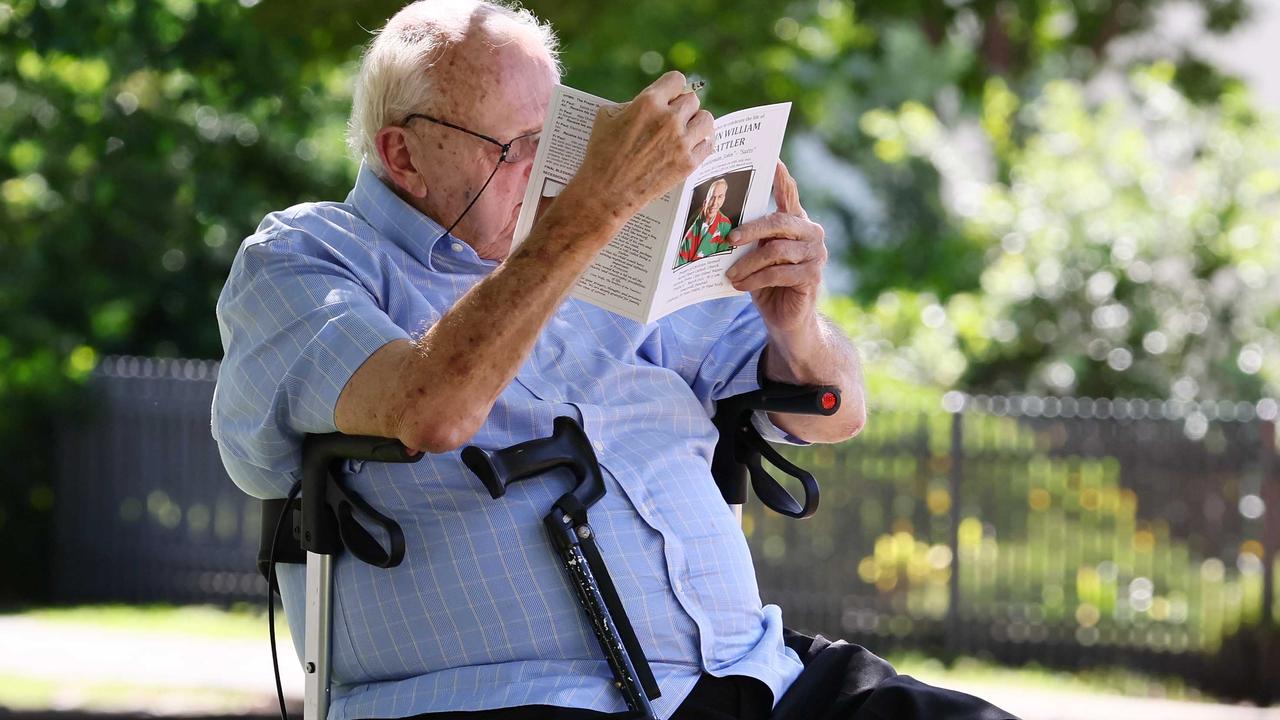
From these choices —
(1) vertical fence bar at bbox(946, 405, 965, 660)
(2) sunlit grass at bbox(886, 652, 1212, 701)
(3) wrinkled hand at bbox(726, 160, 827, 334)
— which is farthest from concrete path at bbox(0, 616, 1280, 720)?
(3) wrinkled hand at bbox(726, 160, 827, 334)

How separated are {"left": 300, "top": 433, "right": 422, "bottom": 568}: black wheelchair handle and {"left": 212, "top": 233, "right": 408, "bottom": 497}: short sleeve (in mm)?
36

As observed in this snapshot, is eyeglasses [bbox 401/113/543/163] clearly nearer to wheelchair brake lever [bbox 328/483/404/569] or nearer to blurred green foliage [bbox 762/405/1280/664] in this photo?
wheelchair brake lever [bbox 328/483/404/569]

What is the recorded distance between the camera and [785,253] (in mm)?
2404

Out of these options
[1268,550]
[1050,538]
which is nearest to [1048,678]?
[1050,538]

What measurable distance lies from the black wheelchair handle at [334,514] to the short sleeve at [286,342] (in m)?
0.04

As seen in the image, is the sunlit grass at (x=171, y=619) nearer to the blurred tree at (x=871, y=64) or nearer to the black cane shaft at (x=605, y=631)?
the blurred tree at (x=871, y=64)

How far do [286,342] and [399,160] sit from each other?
1.50 feet

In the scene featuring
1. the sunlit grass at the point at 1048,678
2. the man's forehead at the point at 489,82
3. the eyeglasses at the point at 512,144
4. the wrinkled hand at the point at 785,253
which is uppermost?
the man's forehead at the point at 489,82

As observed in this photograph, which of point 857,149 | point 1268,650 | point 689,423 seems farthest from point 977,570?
point 857,149

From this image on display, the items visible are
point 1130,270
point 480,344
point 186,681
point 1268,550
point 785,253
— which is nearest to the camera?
point 480,344

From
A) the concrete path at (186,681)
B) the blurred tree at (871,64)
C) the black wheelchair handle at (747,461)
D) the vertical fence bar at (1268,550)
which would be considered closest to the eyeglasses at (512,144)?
the black wheelchair handle at (747,461)

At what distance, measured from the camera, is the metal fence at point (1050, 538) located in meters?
7.72

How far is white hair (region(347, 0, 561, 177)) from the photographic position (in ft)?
7.98

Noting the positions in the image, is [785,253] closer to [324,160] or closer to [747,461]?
[747,461]
